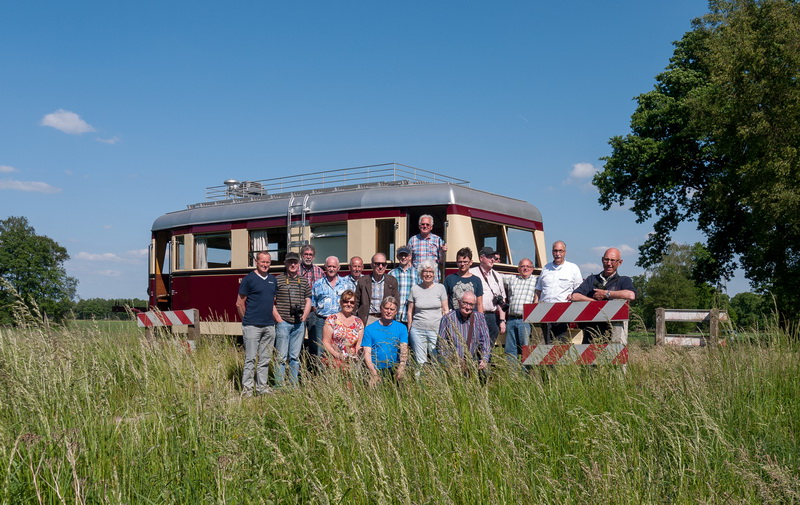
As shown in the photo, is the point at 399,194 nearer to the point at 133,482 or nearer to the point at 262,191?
the point at 262,191

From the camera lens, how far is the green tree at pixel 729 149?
773 inches

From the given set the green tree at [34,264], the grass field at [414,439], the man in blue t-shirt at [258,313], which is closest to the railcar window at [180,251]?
the man in blue t-shirt at [258,313]

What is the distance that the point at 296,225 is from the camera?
13719 millimetres

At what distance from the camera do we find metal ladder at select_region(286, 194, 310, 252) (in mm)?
13609

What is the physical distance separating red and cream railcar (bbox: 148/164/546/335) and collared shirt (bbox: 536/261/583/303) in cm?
308

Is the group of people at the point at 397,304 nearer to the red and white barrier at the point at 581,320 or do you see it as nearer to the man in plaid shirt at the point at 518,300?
the man in plaid shirt at the point at 518,300

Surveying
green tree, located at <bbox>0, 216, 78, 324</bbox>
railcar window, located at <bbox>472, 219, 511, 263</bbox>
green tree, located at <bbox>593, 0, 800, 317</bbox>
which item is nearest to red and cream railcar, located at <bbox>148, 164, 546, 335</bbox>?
railcar window, located at <bbox>472, 219, 511, 263</bbox>

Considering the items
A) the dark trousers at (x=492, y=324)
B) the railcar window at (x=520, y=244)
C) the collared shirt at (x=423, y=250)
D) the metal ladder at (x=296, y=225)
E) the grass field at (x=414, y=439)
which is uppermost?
the metal ladder at (x=296, y=225)

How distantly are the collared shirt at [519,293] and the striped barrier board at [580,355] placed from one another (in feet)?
7.90

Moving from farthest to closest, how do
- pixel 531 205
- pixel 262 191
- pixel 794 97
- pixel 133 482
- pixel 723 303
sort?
pixel 723 303 < pixel 794 97 < pixel 262 191 < pixel 531 205 < pixel 133 482

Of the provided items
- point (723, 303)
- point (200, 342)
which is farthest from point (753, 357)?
point (723, 303)

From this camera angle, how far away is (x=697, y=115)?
2212 cm

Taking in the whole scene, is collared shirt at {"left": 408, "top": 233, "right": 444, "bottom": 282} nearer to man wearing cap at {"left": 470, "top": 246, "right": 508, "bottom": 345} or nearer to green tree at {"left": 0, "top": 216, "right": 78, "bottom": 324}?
man wearing cap at {"left": 470, "top": 246, "right": 508, "bottom": 345}

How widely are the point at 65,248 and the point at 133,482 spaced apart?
227ft
